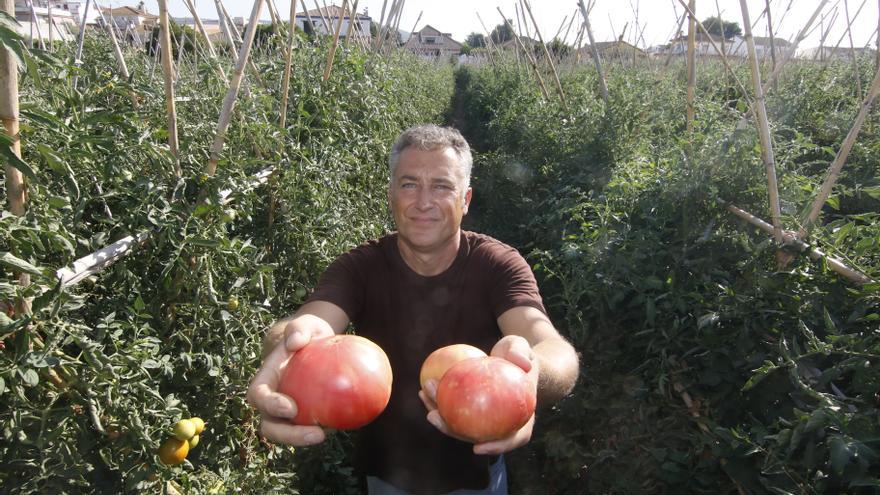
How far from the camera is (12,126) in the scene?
128cm

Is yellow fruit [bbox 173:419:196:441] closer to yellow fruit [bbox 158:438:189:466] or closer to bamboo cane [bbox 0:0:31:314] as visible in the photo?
yellow fruit [bbox 158:438:189:466]

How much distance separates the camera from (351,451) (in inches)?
104

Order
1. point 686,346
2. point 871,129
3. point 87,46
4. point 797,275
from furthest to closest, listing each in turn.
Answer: point 87,46
point 871,129
point 686,346
point 797,275

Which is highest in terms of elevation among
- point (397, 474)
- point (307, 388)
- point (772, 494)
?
point (307, 388)

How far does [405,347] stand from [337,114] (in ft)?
7.14

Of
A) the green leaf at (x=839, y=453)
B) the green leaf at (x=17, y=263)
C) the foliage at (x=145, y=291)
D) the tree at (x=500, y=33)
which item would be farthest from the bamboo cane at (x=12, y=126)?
the tree at (x=500, y=33)

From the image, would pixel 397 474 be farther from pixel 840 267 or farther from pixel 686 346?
pixel 840 267

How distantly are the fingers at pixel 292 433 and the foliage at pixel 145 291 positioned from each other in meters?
0.40

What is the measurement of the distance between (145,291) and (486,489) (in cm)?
125

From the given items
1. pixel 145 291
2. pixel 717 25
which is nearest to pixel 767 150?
pixel 145 291

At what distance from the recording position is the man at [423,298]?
6.10ft

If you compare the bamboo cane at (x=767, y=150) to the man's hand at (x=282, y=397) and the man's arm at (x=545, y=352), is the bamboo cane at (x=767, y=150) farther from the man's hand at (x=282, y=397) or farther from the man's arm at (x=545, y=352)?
the man's hand at (x=282, y=397)

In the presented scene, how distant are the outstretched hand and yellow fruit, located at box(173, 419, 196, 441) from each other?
1.26ft

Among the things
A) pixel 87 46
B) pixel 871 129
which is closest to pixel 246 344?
pixel 871 129
